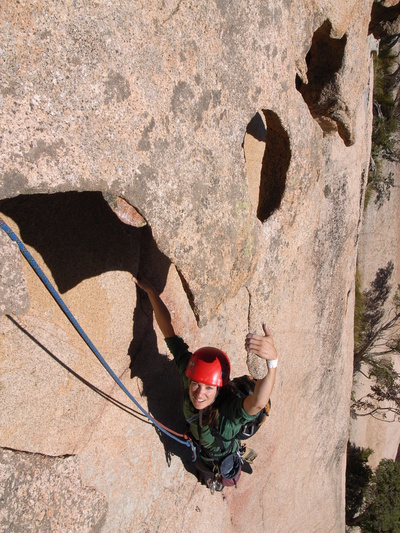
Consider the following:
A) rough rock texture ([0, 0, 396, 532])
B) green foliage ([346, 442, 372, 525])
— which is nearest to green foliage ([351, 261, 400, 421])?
green foliage ([346, 442, 372, 525])

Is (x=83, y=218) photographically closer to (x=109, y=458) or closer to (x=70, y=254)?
(x=70, y=254)

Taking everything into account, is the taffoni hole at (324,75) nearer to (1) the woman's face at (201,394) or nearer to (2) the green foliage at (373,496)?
(1) the woman's face at (201,394)

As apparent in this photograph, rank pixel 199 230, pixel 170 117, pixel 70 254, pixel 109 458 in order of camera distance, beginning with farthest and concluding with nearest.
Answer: pixel 109 458 → pixel 70 254 → pixel 199 230 → pixel 170 117

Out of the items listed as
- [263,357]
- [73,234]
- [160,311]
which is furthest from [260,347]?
[73,234]

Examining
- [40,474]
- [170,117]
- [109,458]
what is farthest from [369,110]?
[40,474]

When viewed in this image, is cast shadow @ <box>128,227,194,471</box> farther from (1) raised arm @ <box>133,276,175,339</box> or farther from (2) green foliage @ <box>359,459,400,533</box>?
(2) green foliage @ <box>359,459,400,533</box>

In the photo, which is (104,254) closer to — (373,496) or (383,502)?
(383,502)

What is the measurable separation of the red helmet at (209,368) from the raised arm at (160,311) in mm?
256

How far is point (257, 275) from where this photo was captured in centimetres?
298

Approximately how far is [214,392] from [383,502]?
581 cm

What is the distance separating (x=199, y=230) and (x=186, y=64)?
693 mm

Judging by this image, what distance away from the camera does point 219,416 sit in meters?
2.74

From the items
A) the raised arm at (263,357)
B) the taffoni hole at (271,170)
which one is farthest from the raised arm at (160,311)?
the taffoni hole at (271,170)

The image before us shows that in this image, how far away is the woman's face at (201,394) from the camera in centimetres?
264
